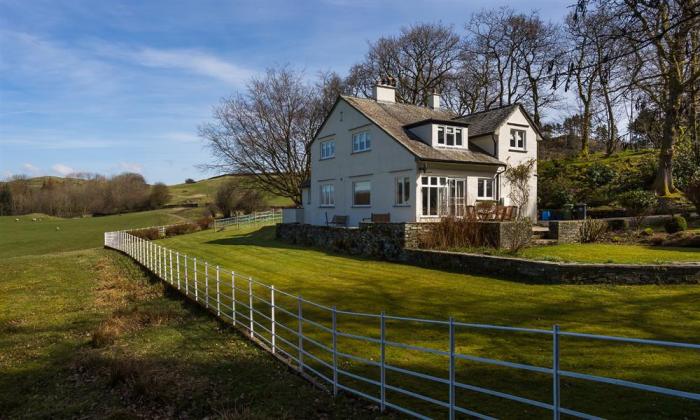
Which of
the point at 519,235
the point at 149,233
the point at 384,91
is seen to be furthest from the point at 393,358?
the point at 149,233

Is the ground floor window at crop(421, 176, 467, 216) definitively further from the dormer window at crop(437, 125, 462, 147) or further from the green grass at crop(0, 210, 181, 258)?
the green grass at crop(0, 210, 181, 258)

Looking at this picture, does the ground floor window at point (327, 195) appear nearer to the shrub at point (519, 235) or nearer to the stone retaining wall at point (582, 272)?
the shrub at point (519, 235)

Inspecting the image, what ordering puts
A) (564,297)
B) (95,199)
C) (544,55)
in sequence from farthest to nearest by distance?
(95,199) → (544,55) → (564,297)

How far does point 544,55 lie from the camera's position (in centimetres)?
4050

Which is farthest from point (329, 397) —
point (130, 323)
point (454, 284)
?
point (454, 284)

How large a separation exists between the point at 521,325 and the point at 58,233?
Answer: 60486 mm

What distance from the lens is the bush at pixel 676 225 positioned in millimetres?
19500

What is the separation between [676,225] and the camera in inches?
771

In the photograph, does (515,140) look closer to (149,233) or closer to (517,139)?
(517,139)

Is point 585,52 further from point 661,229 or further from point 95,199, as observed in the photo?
point 95,199

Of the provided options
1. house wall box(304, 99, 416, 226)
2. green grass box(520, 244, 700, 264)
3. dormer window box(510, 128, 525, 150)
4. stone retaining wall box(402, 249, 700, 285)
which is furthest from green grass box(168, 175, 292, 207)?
stone retaining wall box(402, 249, 700, 285)

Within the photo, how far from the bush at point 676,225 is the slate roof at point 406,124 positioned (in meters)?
7.94

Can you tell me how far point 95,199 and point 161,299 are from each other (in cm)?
9486

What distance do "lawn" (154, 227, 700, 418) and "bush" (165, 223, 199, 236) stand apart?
98.1ft
